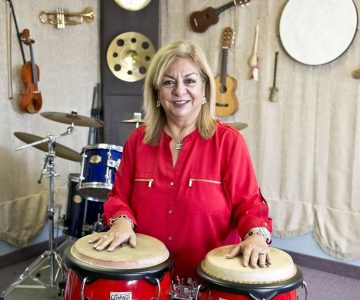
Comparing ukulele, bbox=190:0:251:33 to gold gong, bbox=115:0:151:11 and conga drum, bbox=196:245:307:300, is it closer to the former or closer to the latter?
gold gong, bbox=115:0:151:11

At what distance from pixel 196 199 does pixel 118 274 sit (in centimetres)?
39

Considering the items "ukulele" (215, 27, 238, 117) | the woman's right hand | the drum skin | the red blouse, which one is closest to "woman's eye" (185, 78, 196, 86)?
the red blouse

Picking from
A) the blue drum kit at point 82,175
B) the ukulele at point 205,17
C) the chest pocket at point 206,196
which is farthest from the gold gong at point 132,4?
the chest pocket at point 206,196

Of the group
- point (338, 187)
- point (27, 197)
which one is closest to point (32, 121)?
point (27, 197)

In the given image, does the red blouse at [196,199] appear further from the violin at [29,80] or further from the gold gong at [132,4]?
the gold gong at [132,4]

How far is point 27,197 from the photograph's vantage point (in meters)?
3.43

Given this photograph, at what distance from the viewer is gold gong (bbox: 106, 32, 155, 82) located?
3801 mm

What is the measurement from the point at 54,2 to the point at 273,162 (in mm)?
2032

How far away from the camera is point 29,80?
323 cm

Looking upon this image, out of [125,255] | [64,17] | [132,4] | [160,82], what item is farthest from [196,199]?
[132,4]

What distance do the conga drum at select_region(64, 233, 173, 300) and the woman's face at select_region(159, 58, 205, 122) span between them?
494 millimetres

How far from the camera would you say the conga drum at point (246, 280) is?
1.24 meters

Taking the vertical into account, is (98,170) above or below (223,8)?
below

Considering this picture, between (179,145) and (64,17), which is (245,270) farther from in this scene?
(64,17)
